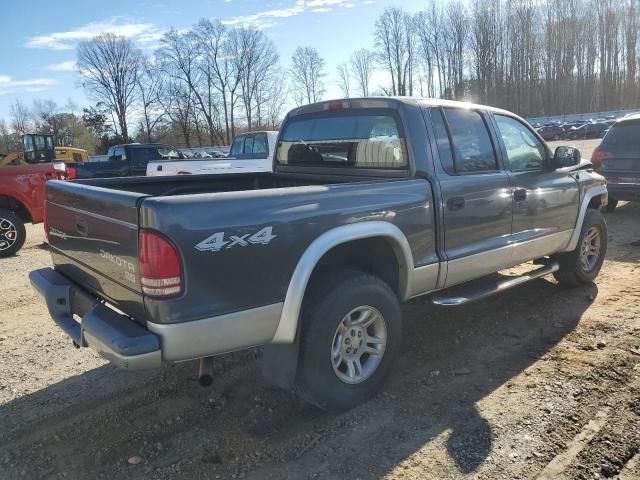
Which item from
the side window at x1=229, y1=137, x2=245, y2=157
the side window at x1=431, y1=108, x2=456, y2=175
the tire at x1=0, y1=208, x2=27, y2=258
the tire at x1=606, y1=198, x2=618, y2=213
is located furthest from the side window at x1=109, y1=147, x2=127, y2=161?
the side window at x1=431, y1=108, x2=456, y2=175

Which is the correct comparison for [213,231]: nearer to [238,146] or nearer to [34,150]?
[238,146]

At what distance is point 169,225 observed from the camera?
2.41 m

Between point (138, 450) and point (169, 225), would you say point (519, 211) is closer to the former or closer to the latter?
point (169, 225)

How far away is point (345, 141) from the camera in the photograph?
4.21m

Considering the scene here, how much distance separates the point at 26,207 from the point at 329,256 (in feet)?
23.9

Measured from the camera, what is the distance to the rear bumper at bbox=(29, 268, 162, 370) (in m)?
2.47

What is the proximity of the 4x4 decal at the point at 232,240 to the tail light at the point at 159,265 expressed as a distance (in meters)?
0.14

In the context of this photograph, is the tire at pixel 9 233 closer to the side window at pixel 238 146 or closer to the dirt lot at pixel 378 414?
the dirt lot at pixel 378 414

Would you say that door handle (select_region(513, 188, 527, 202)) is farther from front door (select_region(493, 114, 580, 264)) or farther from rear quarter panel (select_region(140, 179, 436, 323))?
rear quarter panel (select_region(140, 179, 436, 323))

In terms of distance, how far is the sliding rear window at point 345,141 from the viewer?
3.82 meters

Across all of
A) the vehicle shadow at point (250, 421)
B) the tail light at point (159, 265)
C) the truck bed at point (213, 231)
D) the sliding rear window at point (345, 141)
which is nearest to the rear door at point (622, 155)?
the vehicle shadow at point (250, 421)

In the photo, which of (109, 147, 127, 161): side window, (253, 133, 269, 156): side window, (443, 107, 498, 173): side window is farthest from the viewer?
(109, 147, 127, 161): side window

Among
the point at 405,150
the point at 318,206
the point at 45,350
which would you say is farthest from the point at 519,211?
the point at 45,350

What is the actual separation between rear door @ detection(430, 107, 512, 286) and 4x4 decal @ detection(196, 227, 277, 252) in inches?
61.4
